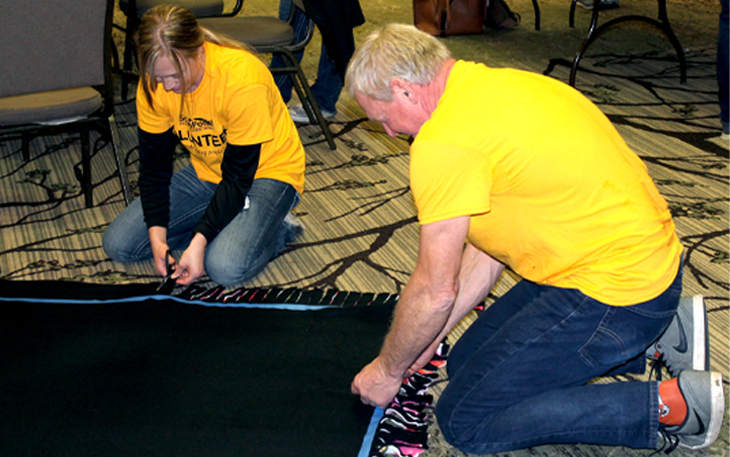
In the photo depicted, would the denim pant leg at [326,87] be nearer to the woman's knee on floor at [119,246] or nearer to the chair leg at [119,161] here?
the chair leg at [119,161]

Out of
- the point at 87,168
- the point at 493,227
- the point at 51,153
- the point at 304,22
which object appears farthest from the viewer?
the point at 304,22

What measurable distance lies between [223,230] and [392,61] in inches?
42.8

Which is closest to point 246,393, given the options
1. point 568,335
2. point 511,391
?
point 511,391

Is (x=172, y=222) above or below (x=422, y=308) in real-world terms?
below

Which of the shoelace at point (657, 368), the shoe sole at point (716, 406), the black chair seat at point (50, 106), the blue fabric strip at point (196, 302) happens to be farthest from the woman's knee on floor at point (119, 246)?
the shoe sole at point (716, 406)

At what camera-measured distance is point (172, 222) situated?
2223mm

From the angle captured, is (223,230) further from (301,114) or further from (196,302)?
(301,114)

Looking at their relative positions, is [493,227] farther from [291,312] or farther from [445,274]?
[291,312]

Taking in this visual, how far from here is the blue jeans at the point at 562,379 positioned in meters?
1.38

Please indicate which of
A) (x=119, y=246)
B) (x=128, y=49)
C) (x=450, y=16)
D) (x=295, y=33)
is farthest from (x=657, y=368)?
Answer: (x=450, y=16)

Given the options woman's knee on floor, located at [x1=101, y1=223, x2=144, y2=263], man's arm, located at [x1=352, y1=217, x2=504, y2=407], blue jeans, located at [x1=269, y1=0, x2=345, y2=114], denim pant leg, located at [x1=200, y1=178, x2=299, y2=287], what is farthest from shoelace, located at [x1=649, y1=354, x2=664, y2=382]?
blue jeans, located at [x1=269, y1=0, x2=345, y2=114]

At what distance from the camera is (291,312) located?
198 cm

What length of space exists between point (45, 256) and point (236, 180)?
0.76 m

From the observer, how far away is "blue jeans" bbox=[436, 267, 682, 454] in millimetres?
1380
